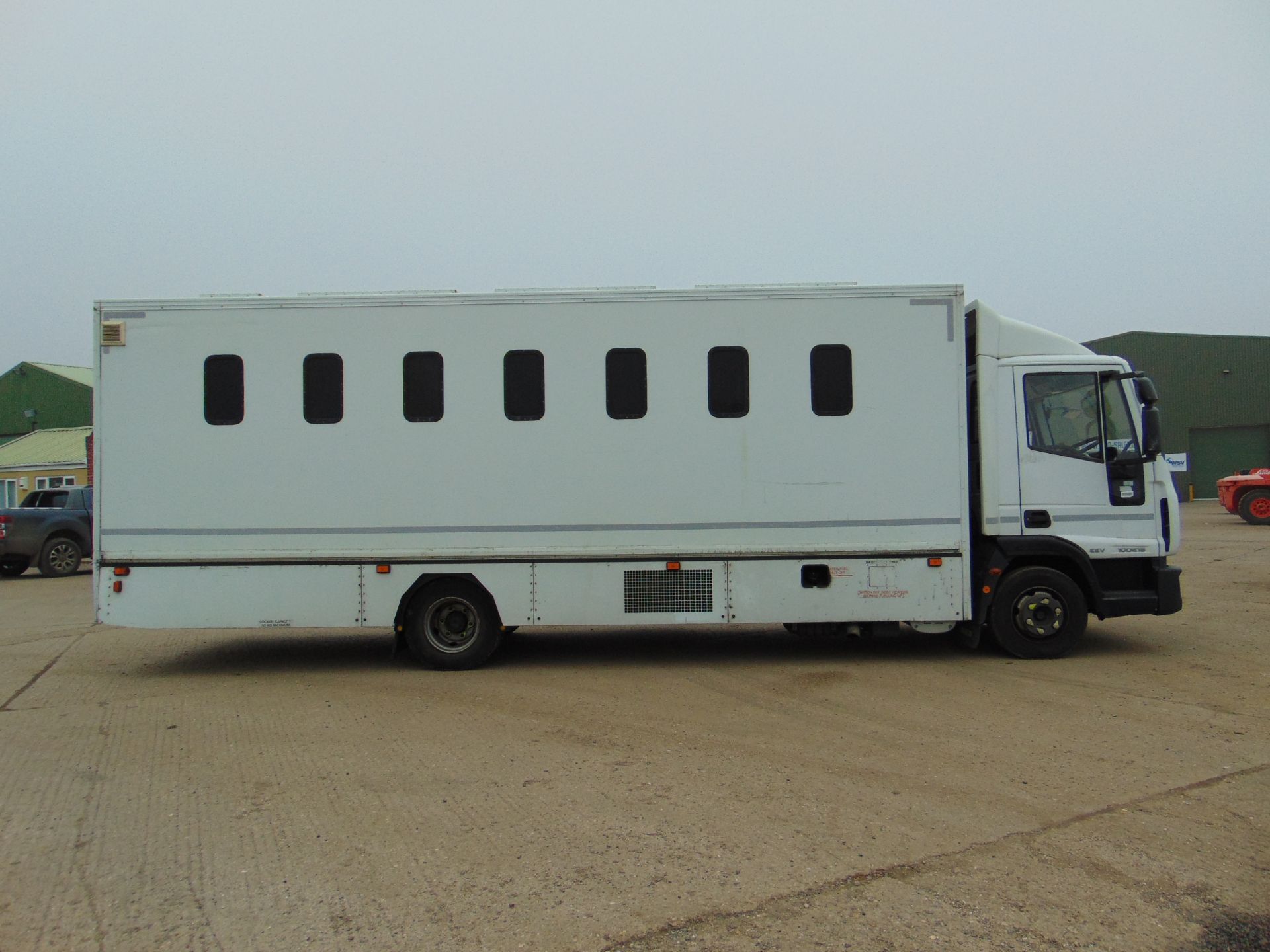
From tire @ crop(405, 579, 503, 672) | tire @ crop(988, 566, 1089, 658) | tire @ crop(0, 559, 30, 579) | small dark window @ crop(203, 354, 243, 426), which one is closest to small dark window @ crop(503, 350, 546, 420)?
tire @ crop(405, 579, 503, 672)

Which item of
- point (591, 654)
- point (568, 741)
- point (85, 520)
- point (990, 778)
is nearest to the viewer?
point (990, 778)

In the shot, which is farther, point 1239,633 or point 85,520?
point 85,520

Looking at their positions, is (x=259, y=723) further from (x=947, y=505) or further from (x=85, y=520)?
(x=85, y=520)

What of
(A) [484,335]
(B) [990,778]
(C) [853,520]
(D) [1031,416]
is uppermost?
(A) [484,335]

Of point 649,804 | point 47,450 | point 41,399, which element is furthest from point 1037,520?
point 41,399

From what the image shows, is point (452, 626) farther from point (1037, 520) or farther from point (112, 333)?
point (1037, 520)

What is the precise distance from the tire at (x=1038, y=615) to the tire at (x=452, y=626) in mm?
4464

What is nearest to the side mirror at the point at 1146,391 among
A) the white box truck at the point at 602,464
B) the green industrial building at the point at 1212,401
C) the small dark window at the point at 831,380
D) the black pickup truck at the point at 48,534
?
the white box truck at the point at 602,464

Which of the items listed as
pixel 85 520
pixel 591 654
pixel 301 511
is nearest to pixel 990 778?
pixel 591 654

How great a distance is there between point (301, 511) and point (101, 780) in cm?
310

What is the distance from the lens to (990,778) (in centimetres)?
527

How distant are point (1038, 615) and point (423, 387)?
5797mm

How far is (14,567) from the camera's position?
63.8 feet

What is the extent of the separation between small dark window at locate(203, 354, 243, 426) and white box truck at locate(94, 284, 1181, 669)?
Result: 0.09 ft
